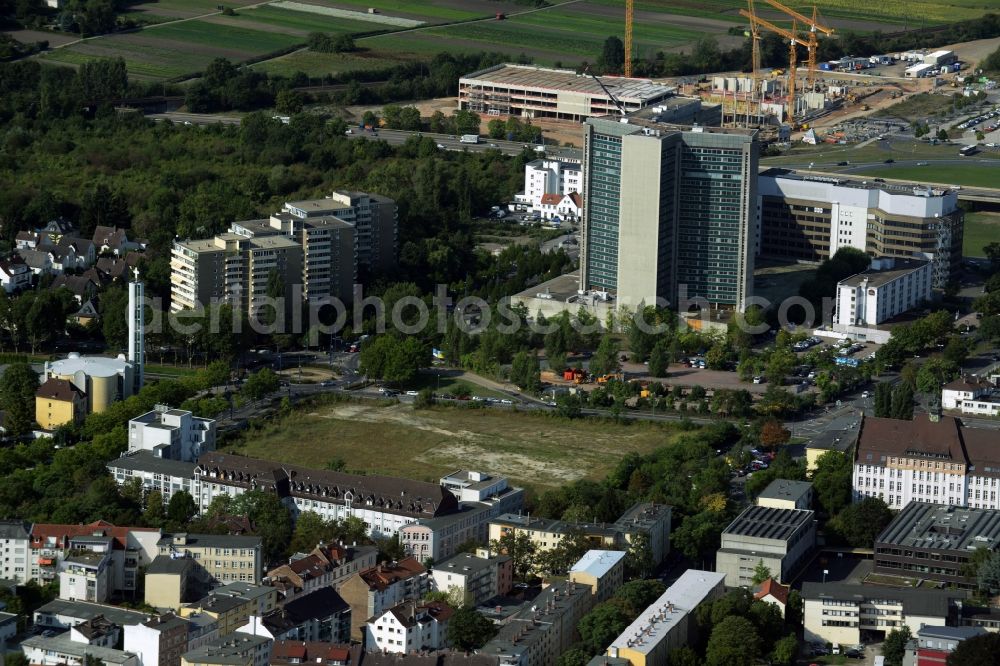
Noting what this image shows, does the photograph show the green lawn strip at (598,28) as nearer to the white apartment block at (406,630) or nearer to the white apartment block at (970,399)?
the white apartment block at (970,399)

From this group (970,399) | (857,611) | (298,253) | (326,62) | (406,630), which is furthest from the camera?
(326,62)

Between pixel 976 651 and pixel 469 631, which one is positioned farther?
pixel 469 631

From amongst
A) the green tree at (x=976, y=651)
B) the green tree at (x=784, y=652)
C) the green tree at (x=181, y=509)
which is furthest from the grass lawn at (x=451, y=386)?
the green tree at (x=976, y=651)

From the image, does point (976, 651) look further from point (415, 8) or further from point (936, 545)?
point (415, 8)

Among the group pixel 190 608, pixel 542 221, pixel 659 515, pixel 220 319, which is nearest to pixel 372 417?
pixel 220 319

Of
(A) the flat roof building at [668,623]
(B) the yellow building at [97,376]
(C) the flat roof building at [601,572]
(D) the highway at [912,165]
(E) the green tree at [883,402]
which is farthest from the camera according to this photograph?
(D) the highway at [912,165]

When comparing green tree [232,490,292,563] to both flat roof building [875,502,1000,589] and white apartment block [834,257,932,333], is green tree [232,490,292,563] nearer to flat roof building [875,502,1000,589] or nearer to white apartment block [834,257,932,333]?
flat roof building [875,502,1000,589]

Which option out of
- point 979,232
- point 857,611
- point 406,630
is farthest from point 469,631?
point 979,232
